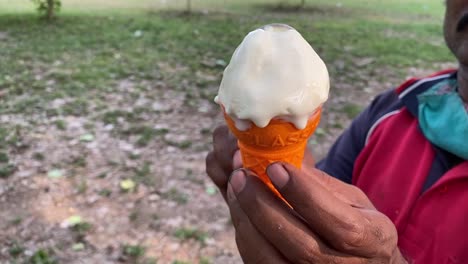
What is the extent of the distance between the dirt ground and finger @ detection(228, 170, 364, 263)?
75.0 inches

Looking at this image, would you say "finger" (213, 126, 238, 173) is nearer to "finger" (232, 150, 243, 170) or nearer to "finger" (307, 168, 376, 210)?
"finger" (232, 150, 243, 170)

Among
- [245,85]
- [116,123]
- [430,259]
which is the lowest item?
[116,123]

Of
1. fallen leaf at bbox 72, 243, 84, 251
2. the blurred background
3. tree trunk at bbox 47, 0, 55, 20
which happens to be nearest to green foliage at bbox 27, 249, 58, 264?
the blurred background

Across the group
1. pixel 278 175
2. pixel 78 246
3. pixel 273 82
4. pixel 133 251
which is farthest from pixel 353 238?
pixel 78 246

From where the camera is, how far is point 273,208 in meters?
0.94

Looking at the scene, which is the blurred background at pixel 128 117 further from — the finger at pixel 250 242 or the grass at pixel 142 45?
the finger at pixel 250 242

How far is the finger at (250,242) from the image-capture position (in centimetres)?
99

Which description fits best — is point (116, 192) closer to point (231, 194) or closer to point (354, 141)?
point (354, 141)

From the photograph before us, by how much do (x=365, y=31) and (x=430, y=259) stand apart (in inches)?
287

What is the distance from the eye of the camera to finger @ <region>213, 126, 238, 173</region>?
4.29 feet

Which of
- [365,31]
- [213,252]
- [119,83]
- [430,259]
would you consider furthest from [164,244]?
[365,31]

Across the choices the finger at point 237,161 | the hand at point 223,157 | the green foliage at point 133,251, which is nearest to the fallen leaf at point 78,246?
the green foliage at point 133,251

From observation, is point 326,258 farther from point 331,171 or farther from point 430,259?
point 331,171

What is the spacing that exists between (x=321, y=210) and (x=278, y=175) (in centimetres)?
10
